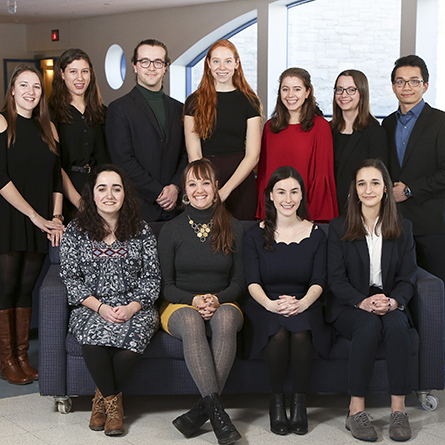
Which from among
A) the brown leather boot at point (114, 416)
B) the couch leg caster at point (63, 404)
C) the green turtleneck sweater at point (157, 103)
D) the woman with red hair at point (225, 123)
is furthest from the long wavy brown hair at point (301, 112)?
the couch leg caster at point (63, 404)

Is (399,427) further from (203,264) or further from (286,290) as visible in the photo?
(203,264)

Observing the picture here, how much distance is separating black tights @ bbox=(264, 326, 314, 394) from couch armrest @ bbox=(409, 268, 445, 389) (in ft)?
1.78

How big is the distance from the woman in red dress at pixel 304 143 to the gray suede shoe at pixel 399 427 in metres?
1.15

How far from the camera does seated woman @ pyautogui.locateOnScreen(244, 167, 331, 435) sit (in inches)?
116

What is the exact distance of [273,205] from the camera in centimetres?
324

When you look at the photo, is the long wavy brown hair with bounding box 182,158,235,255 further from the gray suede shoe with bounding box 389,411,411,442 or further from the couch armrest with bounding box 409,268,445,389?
the gray suede shoe with bounding box 389,411,411,442

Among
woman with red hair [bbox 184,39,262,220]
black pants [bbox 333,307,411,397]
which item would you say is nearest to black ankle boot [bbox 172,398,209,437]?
black pants [bbox 333,307,411,397]

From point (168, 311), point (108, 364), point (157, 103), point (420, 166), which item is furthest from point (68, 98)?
point (420, 166)

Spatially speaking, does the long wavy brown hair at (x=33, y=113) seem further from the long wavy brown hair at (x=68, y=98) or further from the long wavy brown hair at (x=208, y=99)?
the long wavy brown hair at (x=208, y=99)

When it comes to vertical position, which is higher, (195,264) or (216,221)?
(216,221)

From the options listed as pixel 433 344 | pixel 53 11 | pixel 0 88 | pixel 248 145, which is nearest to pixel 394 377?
pixel 433 344

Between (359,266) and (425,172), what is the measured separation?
76 cm

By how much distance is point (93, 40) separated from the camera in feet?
35.4

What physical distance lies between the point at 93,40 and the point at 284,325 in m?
8.83
